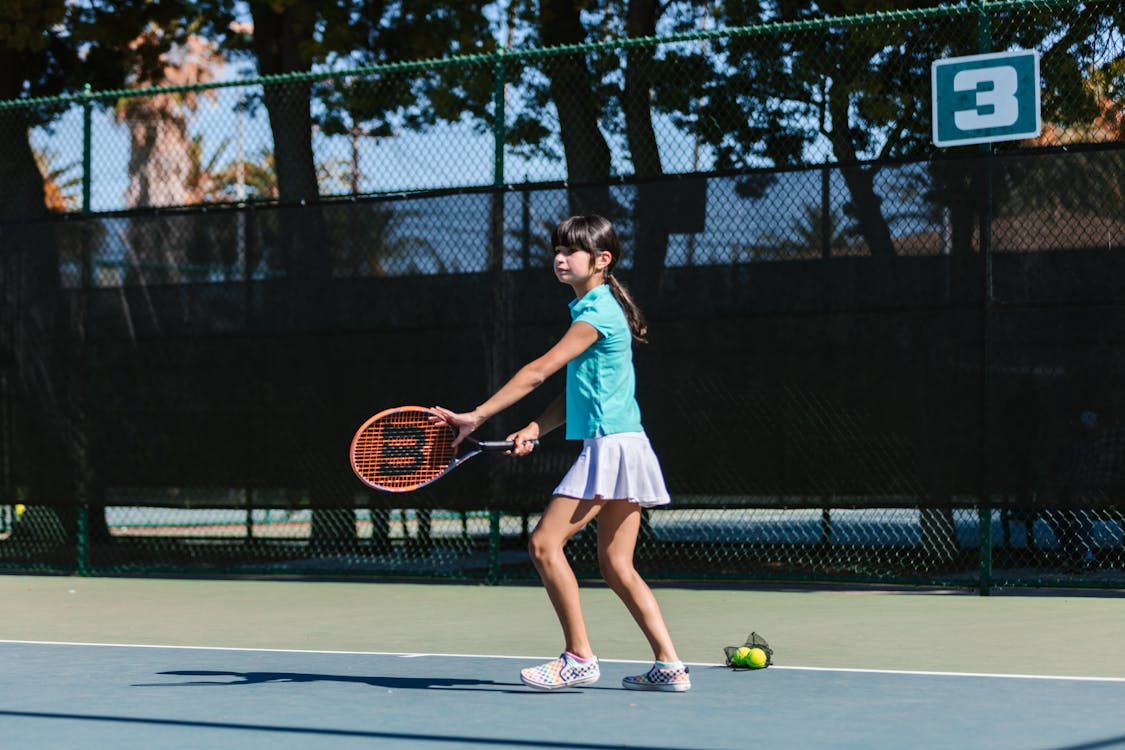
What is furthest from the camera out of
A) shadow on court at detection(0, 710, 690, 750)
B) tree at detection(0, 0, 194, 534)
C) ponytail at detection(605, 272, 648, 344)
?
tree at detection(0, 0, 194, 534)

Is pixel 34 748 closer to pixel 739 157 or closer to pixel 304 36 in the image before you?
pixel 739 157

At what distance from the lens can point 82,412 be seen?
1121cm

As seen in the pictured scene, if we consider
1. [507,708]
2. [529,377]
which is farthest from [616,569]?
[529,377]

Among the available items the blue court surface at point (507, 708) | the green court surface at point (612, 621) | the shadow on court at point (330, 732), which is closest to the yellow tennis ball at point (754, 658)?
the blue court surface at point (507, 708)

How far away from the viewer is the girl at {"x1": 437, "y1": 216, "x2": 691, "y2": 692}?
586cm

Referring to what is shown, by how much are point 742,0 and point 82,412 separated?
6.03 m

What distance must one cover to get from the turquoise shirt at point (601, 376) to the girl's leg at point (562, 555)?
253mm

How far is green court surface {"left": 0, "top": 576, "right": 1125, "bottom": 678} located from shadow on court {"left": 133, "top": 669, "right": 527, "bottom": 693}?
904 mm

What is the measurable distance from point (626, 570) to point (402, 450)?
0.97 metres

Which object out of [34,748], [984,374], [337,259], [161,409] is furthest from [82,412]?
[34,748]

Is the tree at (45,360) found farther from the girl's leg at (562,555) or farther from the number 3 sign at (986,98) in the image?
the girl's leg at (562,555)

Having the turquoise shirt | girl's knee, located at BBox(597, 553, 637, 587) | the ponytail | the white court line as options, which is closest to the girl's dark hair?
the ponytail

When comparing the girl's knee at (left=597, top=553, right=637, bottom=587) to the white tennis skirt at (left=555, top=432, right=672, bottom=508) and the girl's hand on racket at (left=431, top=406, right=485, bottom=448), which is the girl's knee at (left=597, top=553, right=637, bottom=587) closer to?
the white tennis skirt at (left=555, top=432, right=672, bottom=508)

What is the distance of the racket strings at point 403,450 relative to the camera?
20.1 feet
